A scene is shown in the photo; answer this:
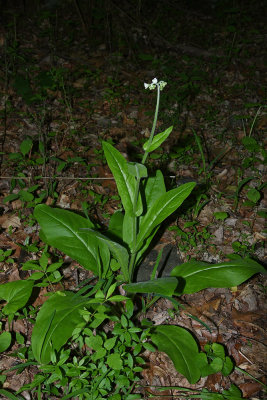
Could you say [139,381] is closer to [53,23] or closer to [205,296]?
[205,296]

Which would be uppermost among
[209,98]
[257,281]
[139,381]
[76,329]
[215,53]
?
[215,53]

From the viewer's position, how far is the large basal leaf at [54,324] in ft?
5.67

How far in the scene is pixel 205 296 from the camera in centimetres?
237

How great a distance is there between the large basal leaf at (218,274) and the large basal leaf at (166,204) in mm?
404

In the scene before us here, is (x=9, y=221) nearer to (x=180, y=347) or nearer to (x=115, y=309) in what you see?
(x=115, y=309)

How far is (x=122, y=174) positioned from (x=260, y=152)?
2.23 metres

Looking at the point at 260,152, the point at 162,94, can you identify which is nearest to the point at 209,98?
the point at 162,94

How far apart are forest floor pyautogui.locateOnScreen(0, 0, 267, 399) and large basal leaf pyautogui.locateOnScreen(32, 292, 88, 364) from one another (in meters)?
0.30

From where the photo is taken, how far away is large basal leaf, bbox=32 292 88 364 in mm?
1728

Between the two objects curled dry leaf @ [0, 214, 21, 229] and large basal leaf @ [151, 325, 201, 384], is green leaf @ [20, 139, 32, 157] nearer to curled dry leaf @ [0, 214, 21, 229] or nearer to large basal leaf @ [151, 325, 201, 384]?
curled dry leaf @ [0, 214, 21, 229]

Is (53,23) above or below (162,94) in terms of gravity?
above

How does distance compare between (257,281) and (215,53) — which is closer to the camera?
(257,281)

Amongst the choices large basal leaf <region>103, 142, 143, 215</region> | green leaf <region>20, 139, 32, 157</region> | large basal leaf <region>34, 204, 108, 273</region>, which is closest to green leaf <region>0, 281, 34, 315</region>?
large basal leaf <region>34, 204, 108, 273</region>

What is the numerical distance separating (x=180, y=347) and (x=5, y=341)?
40.1 inches
